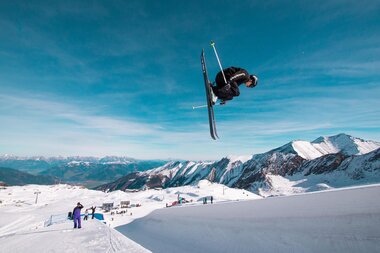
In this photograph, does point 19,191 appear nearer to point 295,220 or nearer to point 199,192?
point 199,192

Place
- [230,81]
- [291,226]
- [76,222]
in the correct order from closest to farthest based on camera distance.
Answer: [291,226]
[230,81]
[76,222]

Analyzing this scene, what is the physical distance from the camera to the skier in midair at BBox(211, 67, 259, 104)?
1047 centimetres

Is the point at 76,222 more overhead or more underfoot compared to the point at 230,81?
more underfoot

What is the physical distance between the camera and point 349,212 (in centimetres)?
767

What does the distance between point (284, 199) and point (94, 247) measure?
759 centimetres

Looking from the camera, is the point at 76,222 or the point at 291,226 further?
the point at 76,222

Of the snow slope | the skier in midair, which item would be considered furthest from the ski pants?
the skier in midair

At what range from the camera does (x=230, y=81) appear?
1045 cm

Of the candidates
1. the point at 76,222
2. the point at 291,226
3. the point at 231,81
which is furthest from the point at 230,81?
the point at 76,222

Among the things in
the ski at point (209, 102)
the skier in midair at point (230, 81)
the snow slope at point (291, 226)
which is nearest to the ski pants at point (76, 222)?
the snow slope at point (291, 226)

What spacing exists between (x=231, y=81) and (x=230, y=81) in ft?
0.15

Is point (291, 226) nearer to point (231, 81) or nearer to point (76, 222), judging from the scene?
point (231, 81)

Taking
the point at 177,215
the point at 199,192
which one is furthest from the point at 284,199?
the point at 199,192

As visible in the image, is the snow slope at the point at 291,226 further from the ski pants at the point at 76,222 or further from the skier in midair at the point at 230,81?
the skier in midair at the point at 230,81
